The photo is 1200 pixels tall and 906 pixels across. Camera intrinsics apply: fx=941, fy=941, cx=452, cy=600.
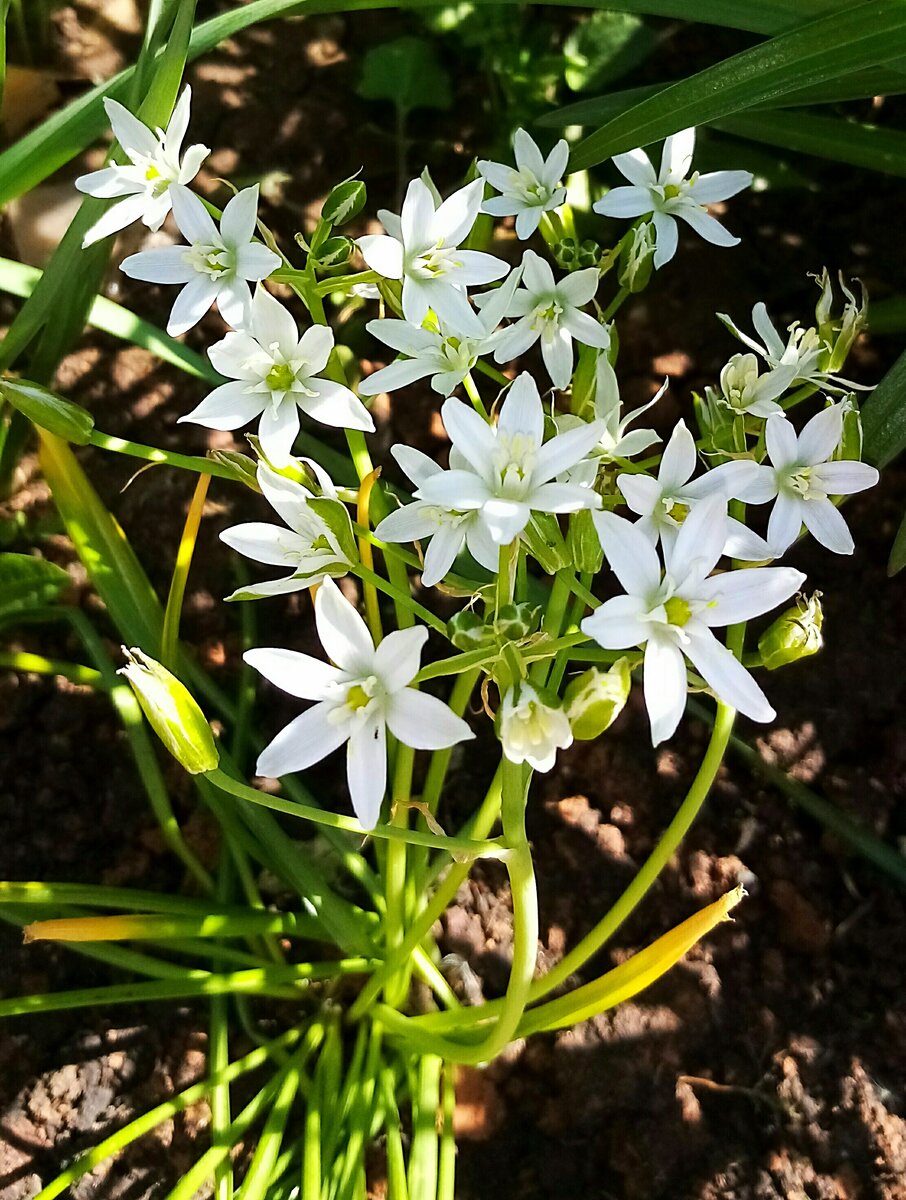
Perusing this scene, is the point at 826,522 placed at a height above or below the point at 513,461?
below

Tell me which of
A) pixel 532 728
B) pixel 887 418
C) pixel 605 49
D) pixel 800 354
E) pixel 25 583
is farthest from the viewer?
pixel 605 49

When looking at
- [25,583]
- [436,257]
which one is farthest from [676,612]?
[25,583]

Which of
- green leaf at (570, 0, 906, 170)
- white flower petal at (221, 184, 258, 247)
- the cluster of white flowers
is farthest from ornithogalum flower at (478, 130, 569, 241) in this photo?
white flower petal at (221, 184, 258, 247)

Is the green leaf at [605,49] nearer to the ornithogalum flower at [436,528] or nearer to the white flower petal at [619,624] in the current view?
the ornithogalum flower at [436,528]

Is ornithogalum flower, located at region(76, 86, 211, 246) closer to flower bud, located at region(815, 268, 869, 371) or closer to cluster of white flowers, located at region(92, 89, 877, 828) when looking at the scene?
cluster of white flowers, located at region(92, 89, 877, 828)

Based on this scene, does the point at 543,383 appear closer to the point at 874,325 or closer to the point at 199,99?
the point at 874,325

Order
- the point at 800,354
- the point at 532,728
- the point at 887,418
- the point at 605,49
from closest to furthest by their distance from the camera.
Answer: the point at 532,728, the point at 800,354, the point at 887,418, the point at 605,49

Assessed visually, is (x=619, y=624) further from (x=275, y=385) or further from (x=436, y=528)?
(x=275, y=385)

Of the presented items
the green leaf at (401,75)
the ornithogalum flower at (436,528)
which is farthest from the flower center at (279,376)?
the green leaf at (401,75)
